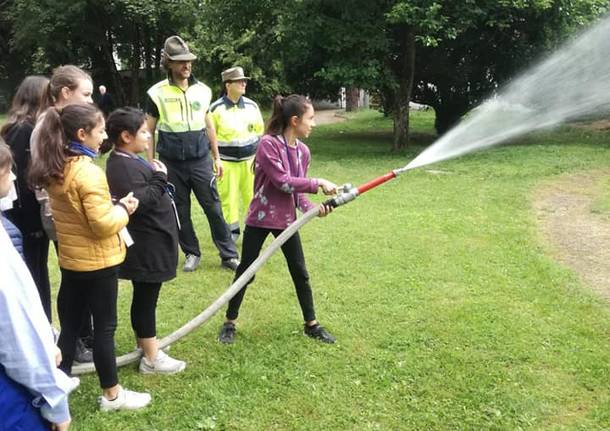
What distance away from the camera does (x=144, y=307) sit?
152 inches

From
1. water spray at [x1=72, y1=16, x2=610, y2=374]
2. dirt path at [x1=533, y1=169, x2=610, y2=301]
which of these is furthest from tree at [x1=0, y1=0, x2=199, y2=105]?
dirt path at [x1=533, y1=169, x2=610, y2=301]

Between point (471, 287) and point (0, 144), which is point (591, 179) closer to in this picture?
point (471, 287)

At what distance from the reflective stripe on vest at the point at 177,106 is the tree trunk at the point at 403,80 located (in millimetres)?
9500

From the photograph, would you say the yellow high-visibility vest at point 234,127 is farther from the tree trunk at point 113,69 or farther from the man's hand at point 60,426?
the tree trunk at point 113,69

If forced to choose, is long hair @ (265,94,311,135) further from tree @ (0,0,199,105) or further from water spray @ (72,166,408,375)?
tree @ (0,0,199,105)

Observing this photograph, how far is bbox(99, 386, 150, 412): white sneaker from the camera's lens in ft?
11.7

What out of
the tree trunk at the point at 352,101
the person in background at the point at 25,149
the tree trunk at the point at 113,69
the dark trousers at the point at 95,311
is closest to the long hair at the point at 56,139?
the dark trousers at the point at 95,311

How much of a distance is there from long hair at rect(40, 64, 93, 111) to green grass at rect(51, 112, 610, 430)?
181cm

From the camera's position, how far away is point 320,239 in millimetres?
7234

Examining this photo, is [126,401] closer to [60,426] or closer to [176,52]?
[60,426]

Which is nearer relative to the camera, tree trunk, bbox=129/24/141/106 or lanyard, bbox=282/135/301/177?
lanyard, bbox=282/135/301/177

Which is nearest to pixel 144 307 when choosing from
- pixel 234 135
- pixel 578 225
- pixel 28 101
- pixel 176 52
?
pixel 28 101

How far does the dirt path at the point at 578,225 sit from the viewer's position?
611 cm

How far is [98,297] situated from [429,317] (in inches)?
105
